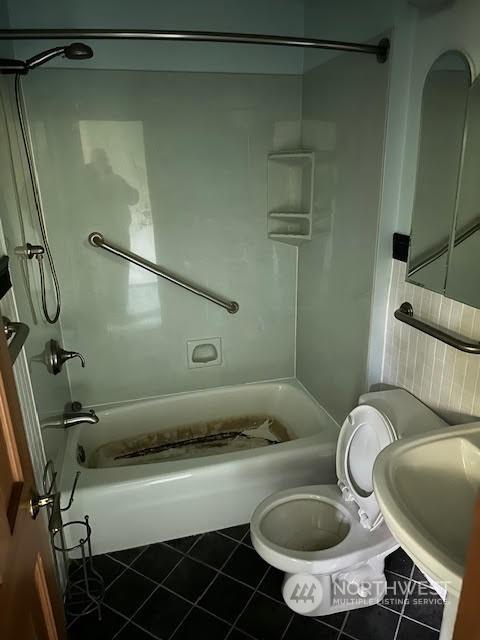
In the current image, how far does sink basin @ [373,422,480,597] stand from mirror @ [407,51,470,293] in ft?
1.76

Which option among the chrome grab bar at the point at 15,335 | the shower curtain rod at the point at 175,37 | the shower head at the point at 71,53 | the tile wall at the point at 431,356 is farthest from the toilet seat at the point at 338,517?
the shower head at the point at 71,53

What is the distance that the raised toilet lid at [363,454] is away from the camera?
1557 millimetres

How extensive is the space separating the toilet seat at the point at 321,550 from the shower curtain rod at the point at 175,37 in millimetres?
1633

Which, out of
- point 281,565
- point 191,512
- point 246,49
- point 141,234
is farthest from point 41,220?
point 281,565

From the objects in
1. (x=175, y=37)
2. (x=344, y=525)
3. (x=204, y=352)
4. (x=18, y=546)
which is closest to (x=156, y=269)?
(x=204, y=352)

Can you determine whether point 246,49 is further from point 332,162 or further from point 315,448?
point 315,448

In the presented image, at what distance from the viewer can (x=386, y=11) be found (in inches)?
62.8

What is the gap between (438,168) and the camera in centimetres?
147

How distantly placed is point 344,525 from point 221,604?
21.5 inches

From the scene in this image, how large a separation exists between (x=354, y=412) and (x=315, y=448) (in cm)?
44

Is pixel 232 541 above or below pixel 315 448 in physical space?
below

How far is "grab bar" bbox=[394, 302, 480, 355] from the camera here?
1.32m

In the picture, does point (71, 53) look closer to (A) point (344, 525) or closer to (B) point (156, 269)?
(B) point (156, 269)

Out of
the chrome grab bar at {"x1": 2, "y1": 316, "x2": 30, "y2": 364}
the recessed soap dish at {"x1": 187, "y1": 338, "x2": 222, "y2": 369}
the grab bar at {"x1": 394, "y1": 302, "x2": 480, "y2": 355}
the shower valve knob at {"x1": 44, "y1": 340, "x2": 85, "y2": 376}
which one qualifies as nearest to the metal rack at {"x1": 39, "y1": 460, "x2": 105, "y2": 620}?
the shower valve knob at {"x1": 44, "y1": 340, "x2": 85, "y2": 376}
